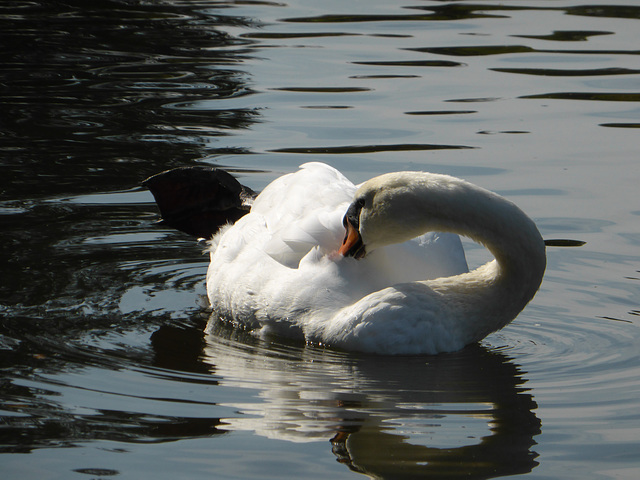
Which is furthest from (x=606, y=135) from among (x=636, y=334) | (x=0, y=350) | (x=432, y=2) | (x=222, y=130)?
(x=432, y=2)

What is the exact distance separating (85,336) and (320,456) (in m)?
1.94

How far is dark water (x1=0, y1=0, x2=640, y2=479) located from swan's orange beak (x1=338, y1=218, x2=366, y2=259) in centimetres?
57

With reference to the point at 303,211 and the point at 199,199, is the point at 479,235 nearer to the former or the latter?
the point at 303,211

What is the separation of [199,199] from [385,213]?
2161 mm

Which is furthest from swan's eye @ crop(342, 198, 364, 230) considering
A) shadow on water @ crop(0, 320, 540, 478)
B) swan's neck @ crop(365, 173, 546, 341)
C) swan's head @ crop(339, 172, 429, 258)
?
shadow on water @ crop(0, 320, 540, 478)

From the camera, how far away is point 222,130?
35.8ft

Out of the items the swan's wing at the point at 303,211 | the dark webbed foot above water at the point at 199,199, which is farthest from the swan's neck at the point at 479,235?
the dark webbed foot above water at the point at 199,199

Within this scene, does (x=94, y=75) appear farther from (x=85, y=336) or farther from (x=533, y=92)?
(x=85, y=336)

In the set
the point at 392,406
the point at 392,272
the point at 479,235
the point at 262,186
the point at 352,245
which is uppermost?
the point at 479,235

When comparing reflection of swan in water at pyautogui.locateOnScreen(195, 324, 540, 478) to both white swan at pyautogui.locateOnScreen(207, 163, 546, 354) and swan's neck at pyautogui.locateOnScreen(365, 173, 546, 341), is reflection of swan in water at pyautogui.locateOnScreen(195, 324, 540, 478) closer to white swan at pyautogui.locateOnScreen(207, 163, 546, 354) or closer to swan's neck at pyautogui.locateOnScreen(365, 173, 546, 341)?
white swan at pyautogui.locateOnScreen(207, 163, 546, 354)

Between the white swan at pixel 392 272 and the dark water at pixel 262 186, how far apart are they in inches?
6.5

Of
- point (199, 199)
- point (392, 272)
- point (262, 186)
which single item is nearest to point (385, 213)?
point (392, 272)

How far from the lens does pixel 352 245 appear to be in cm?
620

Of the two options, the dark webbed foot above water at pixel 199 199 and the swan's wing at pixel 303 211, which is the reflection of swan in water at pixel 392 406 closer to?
the swan's wing at pixel 303 211
